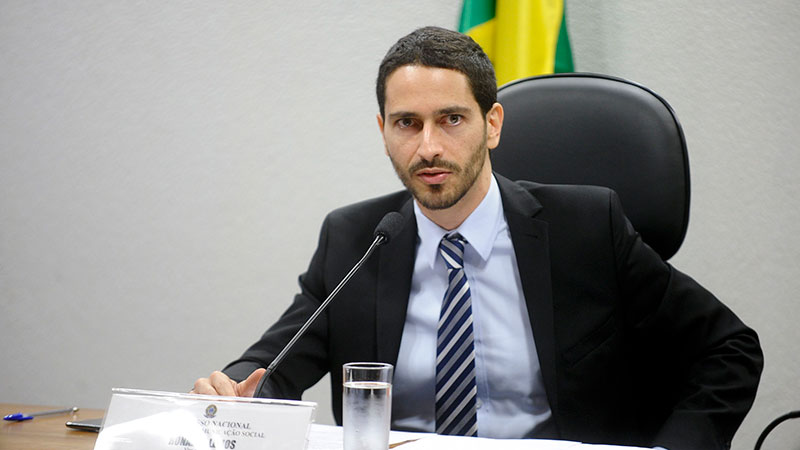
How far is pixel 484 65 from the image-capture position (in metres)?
1.54

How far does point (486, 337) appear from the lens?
1447 mm

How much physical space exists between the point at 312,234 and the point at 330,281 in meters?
0.88

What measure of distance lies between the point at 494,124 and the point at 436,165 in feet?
0.65

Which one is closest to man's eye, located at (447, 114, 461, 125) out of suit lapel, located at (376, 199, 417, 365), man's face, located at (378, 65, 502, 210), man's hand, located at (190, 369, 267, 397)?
man's face, located at (378, 65, 502, 210)

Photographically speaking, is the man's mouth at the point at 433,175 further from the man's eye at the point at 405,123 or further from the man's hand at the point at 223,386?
the man's hand at the point at 223,386

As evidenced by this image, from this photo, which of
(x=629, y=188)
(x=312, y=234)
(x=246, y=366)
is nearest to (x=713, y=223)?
(x=629, y=188)

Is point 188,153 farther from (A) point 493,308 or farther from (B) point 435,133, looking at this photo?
(A) point 493,308

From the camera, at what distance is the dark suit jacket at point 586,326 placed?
1358 mm

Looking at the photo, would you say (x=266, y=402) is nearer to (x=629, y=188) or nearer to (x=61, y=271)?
(x=629, y=188)

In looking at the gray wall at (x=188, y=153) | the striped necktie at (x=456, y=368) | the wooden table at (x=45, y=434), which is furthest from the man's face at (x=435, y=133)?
the gray wall at (x=188, y=153)

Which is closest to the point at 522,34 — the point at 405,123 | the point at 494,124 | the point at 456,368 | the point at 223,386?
the point at 494,124

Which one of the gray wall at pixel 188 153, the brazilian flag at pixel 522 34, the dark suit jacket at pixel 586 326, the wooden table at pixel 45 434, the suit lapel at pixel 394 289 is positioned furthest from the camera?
the gray wall at pixel 188 153

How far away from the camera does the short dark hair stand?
4.85 ft

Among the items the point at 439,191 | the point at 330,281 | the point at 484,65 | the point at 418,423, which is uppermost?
the point at 484,65
